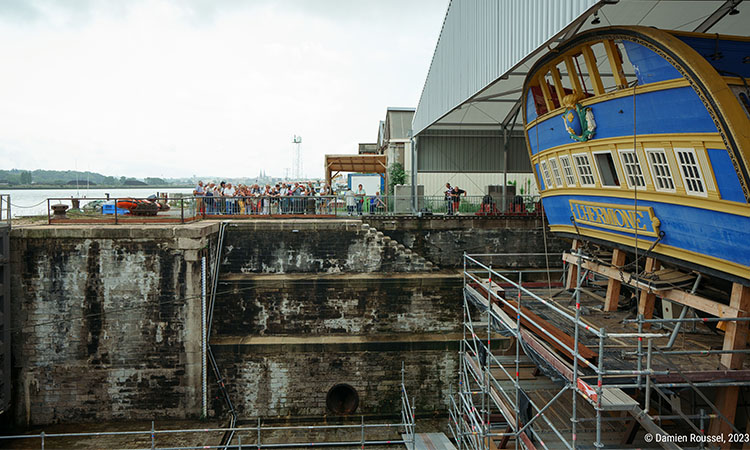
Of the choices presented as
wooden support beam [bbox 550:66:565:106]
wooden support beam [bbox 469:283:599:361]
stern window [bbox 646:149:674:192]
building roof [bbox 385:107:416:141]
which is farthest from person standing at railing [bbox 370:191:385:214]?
building roof [bbox 385:107:416:141]

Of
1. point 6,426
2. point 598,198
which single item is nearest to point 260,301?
point 6,426

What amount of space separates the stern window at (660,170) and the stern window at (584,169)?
1.41 meters

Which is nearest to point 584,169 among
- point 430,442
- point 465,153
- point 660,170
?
point 660,170

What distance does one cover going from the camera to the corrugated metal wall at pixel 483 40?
8.01 metres

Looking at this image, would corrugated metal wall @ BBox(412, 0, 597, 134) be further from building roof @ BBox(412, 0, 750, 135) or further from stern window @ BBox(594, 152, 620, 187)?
stern window @ BBox(594, 152, 620, 187)

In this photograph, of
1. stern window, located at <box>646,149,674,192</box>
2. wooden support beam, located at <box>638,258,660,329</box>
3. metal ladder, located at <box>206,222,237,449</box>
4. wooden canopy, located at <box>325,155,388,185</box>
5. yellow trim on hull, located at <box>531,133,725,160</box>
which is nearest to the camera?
yellow trim on hull, located at <box>531,133,725,160</box>

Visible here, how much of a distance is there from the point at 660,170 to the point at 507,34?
4.74m

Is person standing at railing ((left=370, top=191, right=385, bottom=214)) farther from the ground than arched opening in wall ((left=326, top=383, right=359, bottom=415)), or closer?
farther from the ground

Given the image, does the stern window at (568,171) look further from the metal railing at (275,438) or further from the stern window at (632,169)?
the metal railing at (275,438)

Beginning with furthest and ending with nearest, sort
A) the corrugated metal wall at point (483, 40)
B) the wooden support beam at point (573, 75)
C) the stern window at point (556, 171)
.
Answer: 1. the stern window at point (556, 171)
2. the wooden support beam at point (573, 75)
3. the corrugated metal wall at point (483, 40)

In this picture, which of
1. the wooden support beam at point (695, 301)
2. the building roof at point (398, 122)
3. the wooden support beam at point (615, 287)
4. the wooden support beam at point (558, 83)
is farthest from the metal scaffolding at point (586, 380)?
the building roof at point (398, 122)

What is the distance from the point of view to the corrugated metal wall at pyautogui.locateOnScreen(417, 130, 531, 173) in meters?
20.0

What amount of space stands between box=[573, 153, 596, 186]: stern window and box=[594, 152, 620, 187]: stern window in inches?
9.2

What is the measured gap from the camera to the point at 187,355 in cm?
1298
